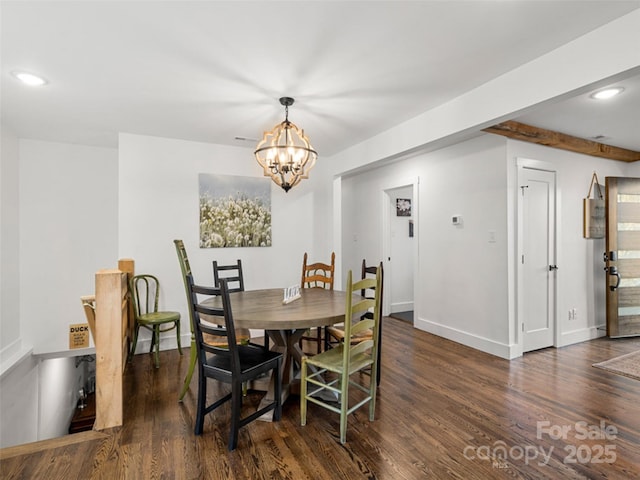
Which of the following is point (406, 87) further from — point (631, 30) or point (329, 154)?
point (329, 154)

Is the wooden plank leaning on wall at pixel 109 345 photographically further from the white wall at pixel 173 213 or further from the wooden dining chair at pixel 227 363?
the white wall at pixel 173 213

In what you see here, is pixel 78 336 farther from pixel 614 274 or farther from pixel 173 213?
pixel 614 274

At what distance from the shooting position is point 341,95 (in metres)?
2.82

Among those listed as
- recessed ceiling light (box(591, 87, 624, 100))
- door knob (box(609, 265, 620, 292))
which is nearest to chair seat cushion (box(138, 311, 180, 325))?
recessed ceiling light (box(591, 87, 624, 100))

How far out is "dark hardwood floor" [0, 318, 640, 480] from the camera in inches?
74.5

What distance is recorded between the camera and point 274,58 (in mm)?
2256

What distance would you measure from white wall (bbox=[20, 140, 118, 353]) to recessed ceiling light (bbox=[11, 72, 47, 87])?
1885 millimetres

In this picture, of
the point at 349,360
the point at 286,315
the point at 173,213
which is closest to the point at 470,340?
the point at 349,360

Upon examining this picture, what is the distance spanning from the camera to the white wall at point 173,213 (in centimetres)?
390

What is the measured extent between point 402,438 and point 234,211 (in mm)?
3163

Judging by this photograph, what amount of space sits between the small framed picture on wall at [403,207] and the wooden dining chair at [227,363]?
3858mm

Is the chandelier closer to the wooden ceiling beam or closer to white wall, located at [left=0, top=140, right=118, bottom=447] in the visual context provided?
the wooden ceiling beam

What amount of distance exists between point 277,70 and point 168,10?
2.62 feet

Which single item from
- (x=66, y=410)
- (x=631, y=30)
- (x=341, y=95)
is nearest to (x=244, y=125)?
(x=341, y=95)
